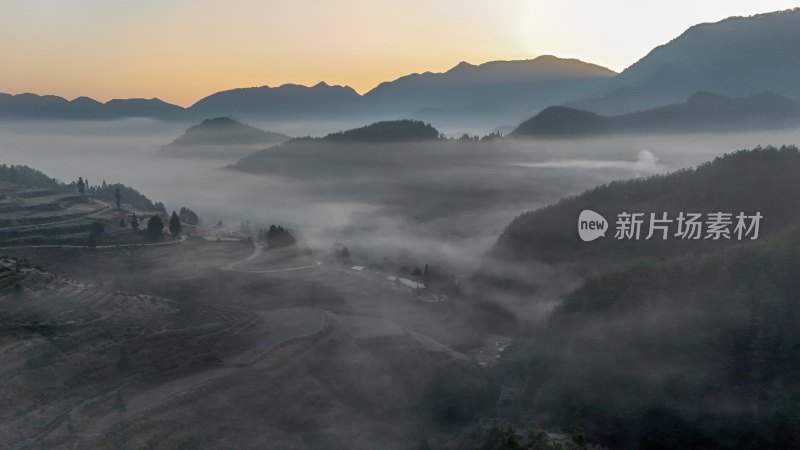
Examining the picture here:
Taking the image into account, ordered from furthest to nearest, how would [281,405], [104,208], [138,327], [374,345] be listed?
[104,208] → [374,345] → [138,327] → [281,405]

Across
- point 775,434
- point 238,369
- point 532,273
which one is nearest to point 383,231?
point 532,273

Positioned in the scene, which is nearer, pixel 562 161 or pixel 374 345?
pixel 374 345

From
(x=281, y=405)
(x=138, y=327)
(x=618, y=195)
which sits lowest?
(x=281, y=405)

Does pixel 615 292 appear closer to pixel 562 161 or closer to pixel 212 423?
pixel 212 423

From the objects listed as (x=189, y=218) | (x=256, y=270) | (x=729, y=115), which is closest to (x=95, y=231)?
(x=256, y=270)

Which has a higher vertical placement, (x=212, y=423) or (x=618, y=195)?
(x=618, y=195)

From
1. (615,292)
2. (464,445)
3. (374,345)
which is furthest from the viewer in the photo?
(615,292)
